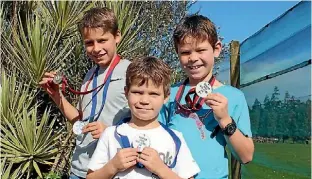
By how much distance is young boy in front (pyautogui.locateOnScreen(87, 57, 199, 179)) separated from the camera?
6.38 ft

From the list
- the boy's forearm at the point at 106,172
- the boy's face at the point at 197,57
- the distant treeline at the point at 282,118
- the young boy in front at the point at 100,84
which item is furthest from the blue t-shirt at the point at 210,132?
the distant treeline at the point at 282,118

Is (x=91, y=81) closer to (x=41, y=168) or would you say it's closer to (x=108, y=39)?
(x=108, y=39)

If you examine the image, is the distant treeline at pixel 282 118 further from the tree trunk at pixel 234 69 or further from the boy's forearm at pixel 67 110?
the boy's forearm at pixel 67 110

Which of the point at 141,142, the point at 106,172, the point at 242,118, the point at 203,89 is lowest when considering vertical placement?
the point at 106,172

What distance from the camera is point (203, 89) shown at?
6.72 feet

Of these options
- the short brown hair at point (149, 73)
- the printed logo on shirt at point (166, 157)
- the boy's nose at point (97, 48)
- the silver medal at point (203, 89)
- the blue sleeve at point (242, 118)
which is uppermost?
the boy's nose at point (97, 48)

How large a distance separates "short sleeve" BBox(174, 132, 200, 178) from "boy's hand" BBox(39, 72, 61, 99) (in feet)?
3.37

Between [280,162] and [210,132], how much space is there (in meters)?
1.56

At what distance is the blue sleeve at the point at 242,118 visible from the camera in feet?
6.91

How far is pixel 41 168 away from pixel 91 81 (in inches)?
122

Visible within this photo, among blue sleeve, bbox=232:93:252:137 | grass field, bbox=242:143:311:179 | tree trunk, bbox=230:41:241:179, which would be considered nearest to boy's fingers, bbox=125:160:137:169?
blue sleeve, bbox=232:93:252:137

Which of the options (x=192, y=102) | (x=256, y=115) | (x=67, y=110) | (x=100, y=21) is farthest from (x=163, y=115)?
(x=256, y=115)

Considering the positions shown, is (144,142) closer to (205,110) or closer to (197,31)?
(205,110)

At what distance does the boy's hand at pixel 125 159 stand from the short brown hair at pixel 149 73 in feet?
0.94
